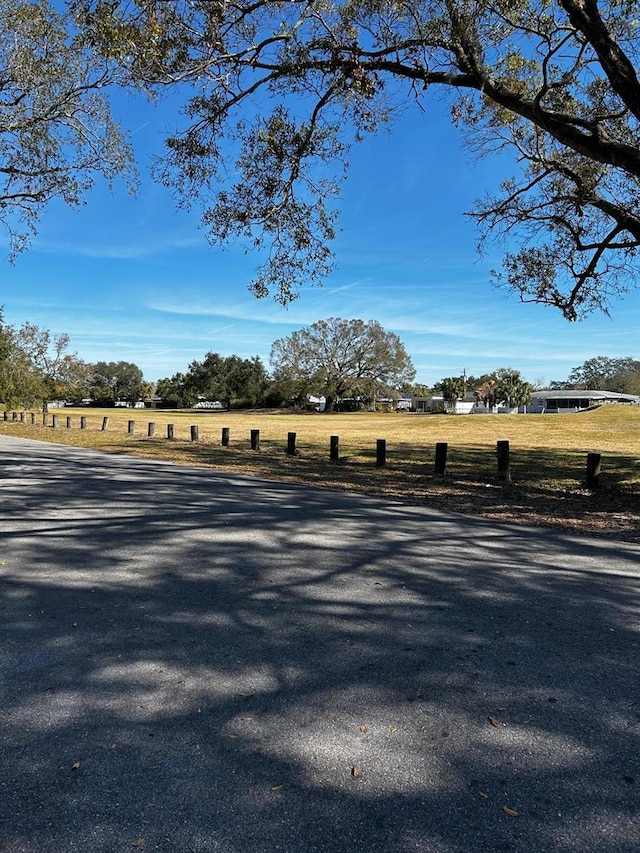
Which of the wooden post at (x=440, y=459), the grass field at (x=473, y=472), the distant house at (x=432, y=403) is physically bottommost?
the grass field at (x=473, y=472)

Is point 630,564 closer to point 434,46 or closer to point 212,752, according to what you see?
point 212,752

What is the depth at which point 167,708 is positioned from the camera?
8.69ft

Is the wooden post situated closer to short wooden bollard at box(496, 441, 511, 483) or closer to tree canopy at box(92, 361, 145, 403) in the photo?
short wooden bollard at box(496, 441, 511, 483)

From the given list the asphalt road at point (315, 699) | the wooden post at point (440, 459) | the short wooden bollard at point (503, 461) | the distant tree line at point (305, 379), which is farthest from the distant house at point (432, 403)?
the asphalt road at point (315, 699)

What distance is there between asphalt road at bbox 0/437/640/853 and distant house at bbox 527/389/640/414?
86.9m

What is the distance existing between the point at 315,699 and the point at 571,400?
9717 centimetres

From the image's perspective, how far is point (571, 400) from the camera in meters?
89.8

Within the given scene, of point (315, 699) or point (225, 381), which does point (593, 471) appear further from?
point (225, 381)

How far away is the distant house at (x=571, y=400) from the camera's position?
3430 inches

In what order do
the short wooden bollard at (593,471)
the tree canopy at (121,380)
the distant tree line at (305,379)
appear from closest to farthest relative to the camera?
the short wooden bollard at (593,471) < the distant tree line at (305,379) < the tree canopy at (121,380)

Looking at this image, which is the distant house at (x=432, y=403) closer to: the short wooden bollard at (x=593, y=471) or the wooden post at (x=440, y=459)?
the wooden post at (x=440, y=459)

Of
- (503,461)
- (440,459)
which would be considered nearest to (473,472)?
(440,459)

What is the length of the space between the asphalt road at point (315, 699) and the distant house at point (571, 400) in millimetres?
86884

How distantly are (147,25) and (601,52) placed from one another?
20.7ft
